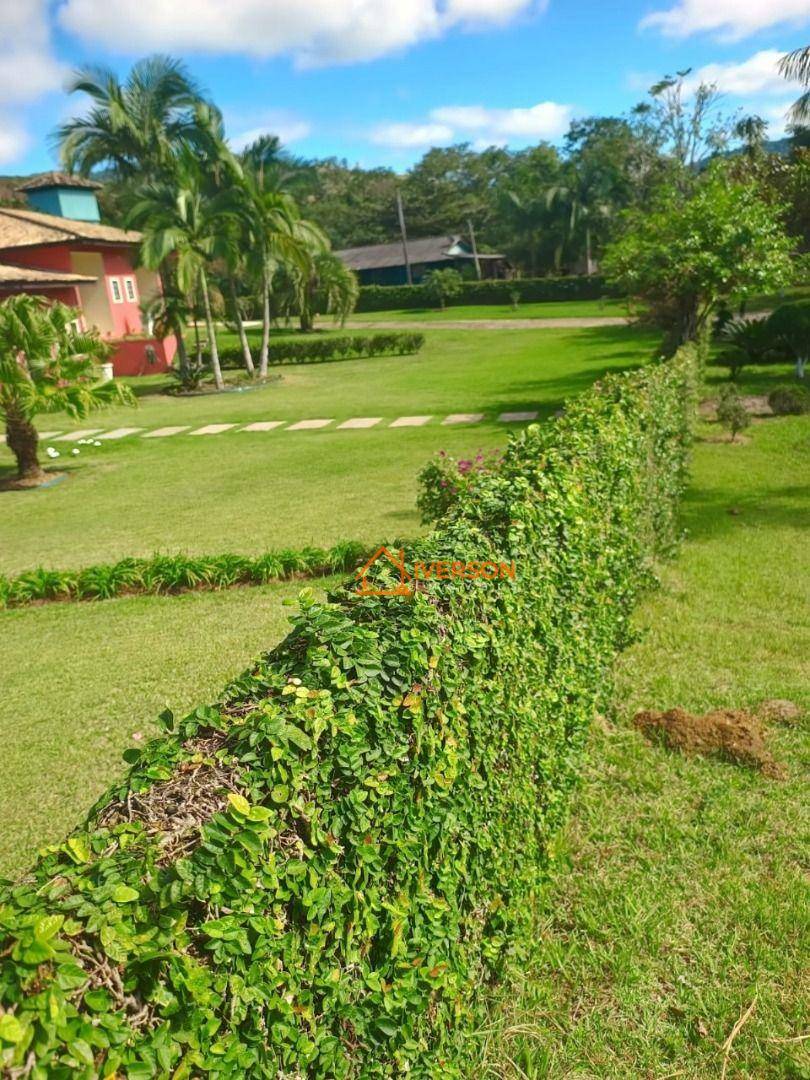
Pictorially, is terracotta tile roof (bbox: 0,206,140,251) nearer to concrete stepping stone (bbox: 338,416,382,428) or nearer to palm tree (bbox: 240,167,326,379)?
palm tree (bbox: 240,167,326,379)

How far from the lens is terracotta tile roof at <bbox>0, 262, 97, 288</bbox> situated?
24.4 meters

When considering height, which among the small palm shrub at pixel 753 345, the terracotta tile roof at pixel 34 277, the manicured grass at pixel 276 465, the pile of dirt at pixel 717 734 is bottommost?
the pile of dirt at pixel 717 734

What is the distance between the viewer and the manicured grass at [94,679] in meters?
4.68

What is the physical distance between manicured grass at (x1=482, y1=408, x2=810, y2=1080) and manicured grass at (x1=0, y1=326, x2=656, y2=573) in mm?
4562

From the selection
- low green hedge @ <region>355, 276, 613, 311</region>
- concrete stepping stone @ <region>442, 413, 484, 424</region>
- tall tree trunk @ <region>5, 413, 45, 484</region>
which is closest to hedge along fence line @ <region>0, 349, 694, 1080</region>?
tall tree trunk @ <region>5, 413, 45, 484</region>

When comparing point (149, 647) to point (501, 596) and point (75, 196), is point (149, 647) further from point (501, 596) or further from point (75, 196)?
point (75, 196)

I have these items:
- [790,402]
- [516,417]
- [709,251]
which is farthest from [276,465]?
[790,402]

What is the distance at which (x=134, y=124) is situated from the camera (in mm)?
28719

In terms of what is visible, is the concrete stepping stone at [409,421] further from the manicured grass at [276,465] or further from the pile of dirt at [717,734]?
the pile of dirt at [717,734]

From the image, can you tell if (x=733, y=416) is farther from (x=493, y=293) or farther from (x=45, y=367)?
(x=493, y=293)

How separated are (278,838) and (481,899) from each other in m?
1.24

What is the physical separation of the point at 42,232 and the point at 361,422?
1737cm

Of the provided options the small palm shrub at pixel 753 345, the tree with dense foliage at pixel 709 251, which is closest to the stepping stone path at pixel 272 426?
the tree with dense foliage at pixel 709 251

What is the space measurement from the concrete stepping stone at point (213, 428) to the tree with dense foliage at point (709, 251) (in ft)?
30.1
